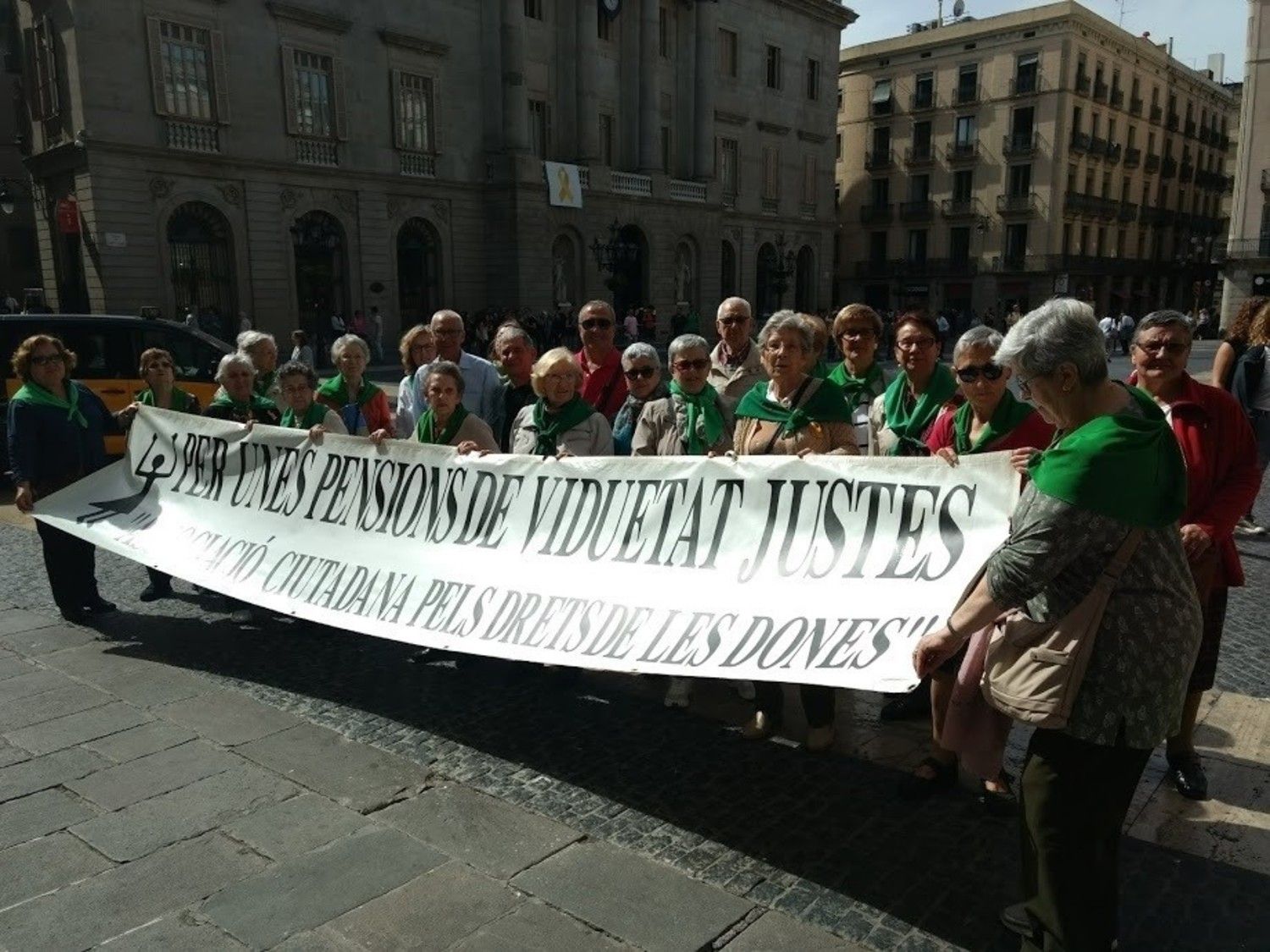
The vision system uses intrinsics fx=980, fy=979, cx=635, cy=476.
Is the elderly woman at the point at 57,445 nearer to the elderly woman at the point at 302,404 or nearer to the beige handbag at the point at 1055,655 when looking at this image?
the elderly woman at the point at 302,404

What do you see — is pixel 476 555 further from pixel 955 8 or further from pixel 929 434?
pixel 955 8

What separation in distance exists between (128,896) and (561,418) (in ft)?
8.56

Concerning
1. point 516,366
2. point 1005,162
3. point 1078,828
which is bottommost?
point 1078,828

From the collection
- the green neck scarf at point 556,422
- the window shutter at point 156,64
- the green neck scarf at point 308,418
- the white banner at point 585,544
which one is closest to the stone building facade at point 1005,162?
the window shutter at point 156,64

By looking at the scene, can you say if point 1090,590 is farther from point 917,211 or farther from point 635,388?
point 917,211

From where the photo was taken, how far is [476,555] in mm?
4414

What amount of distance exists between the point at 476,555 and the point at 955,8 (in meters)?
67.3

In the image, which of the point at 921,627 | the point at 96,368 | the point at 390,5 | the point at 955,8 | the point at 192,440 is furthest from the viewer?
the point at 955,8

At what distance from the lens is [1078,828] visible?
2445 mm

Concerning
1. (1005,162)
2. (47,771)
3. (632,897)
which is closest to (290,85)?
(47,771)

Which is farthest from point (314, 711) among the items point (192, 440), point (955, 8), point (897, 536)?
point (955, 8)

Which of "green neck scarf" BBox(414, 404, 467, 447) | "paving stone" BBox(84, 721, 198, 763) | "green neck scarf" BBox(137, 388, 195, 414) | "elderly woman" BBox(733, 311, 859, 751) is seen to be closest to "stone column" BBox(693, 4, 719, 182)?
"green neck scarf" BBox(137, 388, 195, 414)

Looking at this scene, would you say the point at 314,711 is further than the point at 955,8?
No

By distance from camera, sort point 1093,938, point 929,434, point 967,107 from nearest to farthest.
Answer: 1. point 1093,938
2. point 929,434
3. point 967,107
